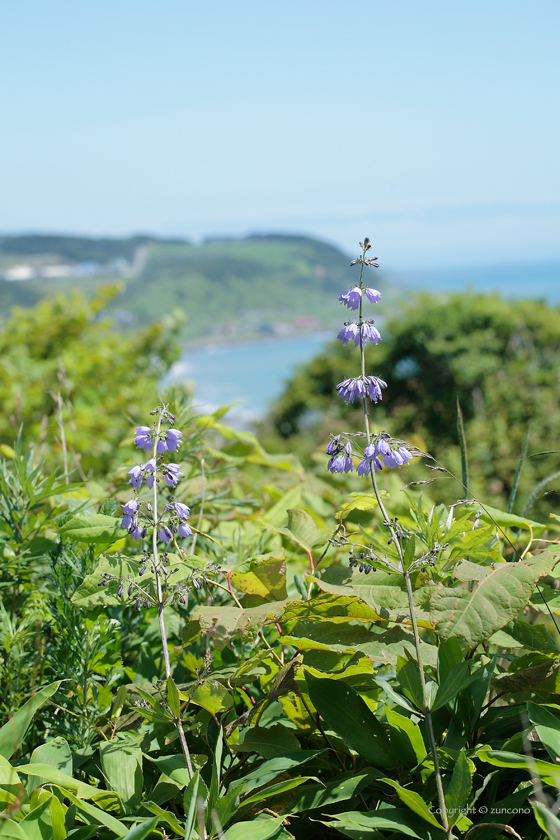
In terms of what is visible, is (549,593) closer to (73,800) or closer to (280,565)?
(280,565)

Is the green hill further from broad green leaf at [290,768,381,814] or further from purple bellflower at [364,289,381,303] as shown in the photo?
broad green leaf at [290,768,381,814]

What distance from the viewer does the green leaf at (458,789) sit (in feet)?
2.90

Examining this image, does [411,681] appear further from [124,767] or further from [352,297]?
[352,297]

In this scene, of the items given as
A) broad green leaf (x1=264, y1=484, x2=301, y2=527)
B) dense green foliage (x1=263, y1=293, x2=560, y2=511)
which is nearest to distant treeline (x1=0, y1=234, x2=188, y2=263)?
dense green foliage (x1=263, y1=293, x2=560, y2=511)

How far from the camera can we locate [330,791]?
996 millimetres

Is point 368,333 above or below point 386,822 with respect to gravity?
above

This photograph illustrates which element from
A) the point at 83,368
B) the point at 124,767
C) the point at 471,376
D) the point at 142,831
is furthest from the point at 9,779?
the point at 471,376

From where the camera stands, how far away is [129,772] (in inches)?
41.6

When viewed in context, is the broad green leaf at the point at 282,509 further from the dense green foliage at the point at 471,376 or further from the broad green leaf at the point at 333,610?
the dense green foliage at the point at 471,376

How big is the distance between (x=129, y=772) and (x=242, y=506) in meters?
0.97

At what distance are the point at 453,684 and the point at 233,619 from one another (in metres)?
0.37

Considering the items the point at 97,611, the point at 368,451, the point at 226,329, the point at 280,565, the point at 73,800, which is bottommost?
the point at 226,329

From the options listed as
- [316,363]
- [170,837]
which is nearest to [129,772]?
[170,837]

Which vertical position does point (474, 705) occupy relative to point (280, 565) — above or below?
below
